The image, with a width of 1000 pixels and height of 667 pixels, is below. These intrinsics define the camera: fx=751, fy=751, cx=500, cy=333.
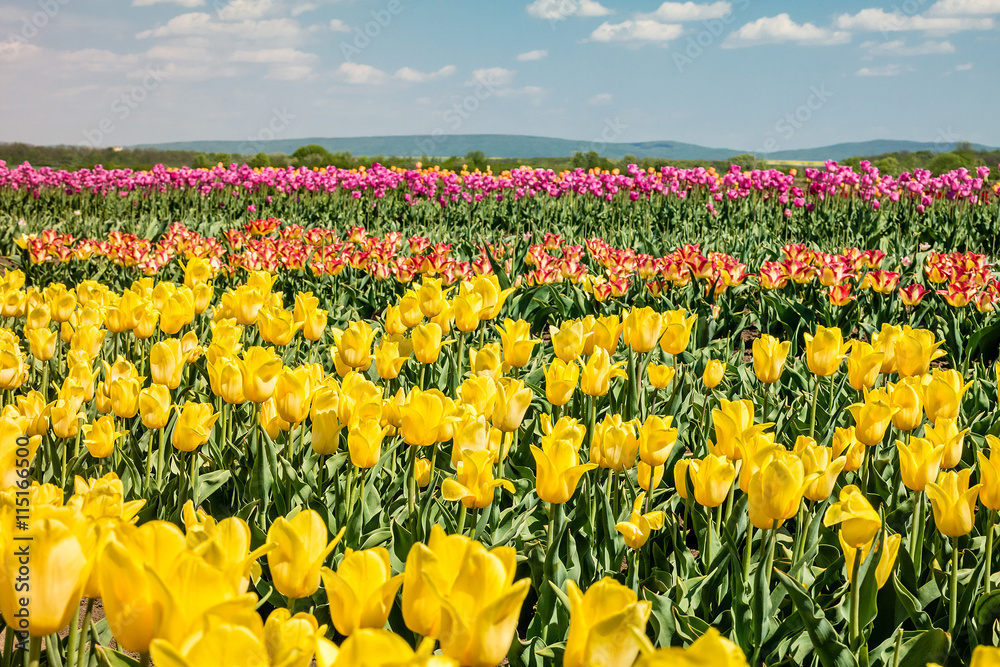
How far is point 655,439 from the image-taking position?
1907mm

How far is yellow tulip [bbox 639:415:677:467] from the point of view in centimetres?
189

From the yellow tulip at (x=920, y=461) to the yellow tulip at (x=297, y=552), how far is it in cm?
130

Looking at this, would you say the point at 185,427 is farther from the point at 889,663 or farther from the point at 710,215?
the point at 710,215

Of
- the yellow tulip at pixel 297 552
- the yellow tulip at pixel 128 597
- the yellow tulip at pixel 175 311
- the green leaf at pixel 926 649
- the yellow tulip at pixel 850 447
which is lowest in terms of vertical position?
the green leaf at pixel 926 649

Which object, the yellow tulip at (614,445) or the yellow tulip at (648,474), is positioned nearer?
the yellow tulip at (614,445)

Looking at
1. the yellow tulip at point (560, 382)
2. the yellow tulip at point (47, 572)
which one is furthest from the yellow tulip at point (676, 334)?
the yellow tulip at point (47, 572)

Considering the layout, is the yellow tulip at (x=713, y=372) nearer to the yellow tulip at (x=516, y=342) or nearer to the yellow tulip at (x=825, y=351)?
the yellow tulip at (x=825, y=351)

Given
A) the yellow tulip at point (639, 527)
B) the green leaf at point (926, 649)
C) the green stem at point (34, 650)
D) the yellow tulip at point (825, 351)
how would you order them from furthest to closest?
the yellow tulip at point (825, 351) → the yellow tulip at point (639, 527) → the green leaf at point (926, 649) → the green stem at point (34, 650)

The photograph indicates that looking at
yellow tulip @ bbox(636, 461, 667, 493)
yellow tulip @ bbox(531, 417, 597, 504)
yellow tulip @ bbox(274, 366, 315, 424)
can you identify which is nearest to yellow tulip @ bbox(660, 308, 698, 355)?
yellow tulip @ bbox(636, 461, 667, 493)

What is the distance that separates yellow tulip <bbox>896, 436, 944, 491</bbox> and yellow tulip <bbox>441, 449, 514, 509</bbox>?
0.93 m

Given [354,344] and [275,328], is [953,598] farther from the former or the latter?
[275,328]

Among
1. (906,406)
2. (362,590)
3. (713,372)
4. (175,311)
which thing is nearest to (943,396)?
(906,406)

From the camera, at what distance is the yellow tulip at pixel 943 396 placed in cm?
202

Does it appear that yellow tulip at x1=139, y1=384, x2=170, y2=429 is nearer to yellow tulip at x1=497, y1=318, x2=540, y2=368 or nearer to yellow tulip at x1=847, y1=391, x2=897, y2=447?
yellow tulip at x1=497, y1=318, x2=540, y2=368
